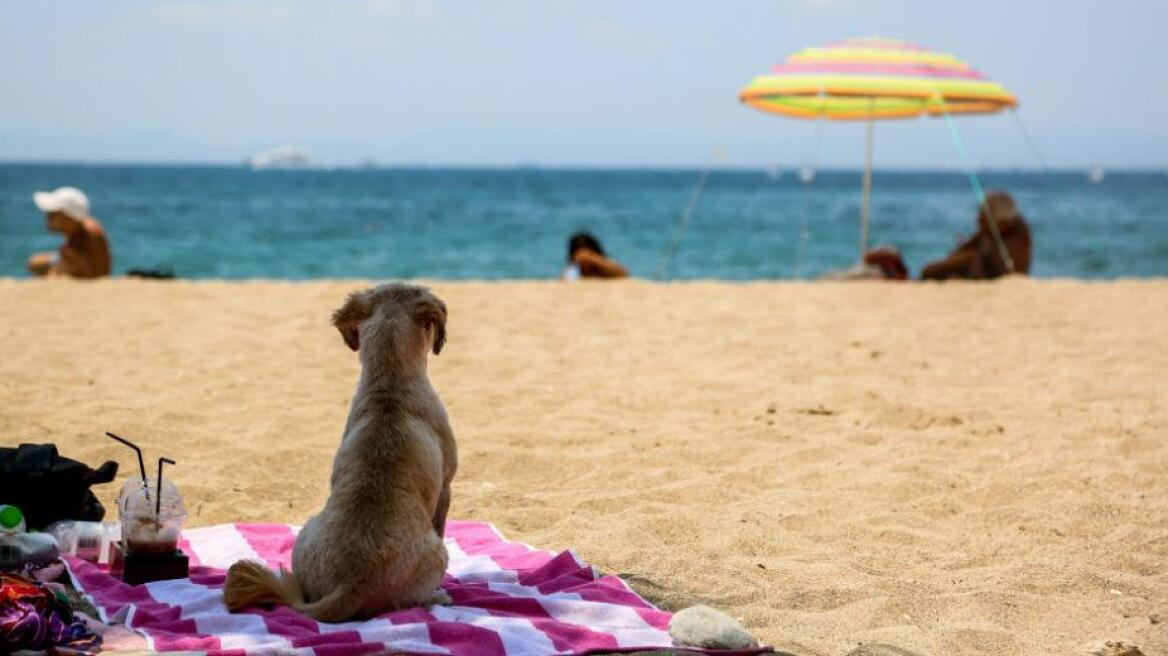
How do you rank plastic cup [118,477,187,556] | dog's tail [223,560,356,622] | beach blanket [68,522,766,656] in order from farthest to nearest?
plastic cup [118,477,187,556] → dog's tail [223,560,356,622] → beach blanket [68,522,766,656]

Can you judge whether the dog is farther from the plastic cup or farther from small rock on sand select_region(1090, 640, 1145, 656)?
small rock on sand select_region(1090, 640, 1145, 656)

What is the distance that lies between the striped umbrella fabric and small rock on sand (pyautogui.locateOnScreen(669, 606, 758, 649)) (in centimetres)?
1046

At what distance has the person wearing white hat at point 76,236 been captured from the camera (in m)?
12.7

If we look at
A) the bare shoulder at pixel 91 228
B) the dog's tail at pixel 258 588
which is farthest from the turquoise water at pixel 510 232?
the dog's tail at pixel 258 588

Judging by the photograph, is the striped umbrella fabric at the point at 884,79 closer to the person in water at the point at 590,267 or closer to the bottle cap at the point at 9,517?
the person in water at the point at 590,267

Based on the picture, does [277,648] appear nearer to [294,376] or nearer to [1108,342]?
[294,376]

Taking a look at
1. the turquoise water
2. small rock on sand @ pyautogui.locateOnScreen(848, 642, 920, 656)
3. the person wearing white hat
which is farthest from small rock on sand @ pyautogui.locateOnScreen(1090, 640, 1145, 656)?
the turquoise water

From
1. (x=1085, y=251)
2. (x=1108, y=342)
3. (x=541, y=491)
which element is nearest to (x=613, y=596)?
(x=541, y=491)

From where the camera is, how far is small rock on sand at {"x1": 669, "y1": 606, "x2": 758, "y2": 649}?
12.2 feet

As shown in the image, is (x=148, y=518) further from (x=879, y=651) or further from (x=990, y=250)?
(x=990, y=250)

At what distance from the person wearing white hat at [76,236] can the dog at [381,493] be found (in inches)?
378

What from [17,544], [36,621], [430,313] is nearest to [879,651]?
[430,313]

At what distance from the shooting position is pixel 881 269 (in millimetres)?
14125

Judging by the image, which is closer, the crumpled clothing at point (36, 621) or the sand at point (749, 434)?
the crumpled clothing at point (36, 621)
